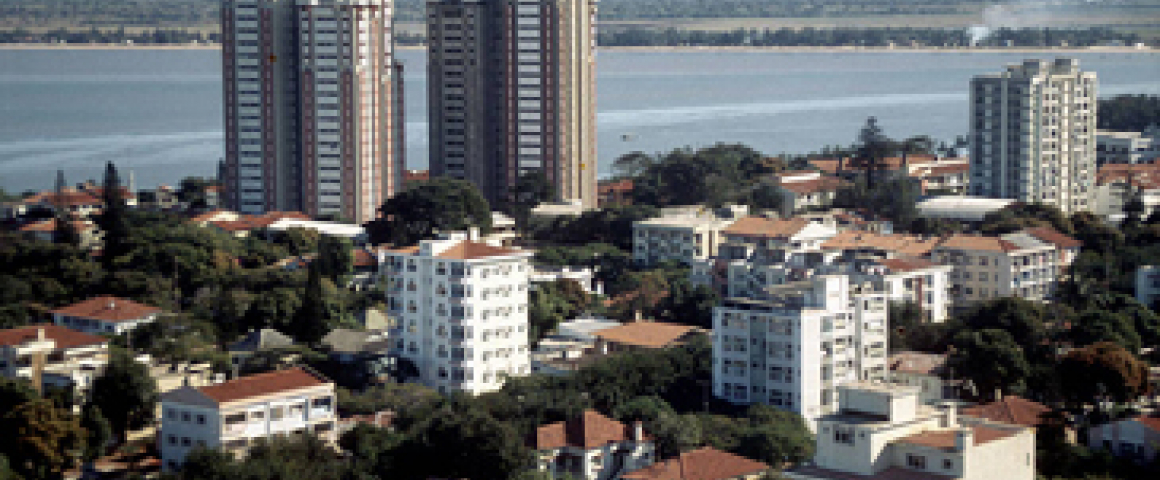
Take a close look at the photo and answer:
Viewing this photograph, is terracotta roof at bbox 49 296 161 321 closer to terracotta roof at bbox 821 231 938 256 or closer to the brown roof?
the brown roof

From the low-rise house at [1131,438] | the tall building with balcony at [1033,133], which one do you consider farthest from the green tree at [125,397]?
the tall building with balcony at [1033,133]

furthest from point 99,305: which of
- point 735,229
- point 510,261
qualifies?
point 735,229

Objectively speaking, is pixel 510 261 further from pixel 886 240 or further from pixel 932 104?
pixel 932 104

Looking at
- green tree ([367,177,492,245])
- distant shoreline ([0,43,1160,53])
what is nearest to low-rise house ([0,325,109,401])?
green tree ([367,177,492,245])

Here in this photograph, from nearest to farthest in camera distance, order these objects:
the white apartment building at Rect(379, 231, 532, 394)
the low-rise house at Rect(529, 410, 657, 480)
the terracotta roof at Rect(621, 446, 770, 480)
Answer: the terracotta roof at Rect(621, 446, 770, 480)
the low-rise house at Rect(529, 410, 657, 480)
the white apartment building at Rect(379, 231, 532, 394)

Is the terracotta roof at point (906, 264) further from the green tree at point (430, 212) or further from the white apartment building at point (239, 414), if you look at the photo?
the white apartment building at point (239, 414)

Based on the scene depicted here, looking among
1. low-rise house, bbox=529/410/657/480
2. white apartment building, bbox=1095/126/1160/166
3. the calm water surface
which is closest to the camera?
low-rise house, bbox=529/410/657/480
